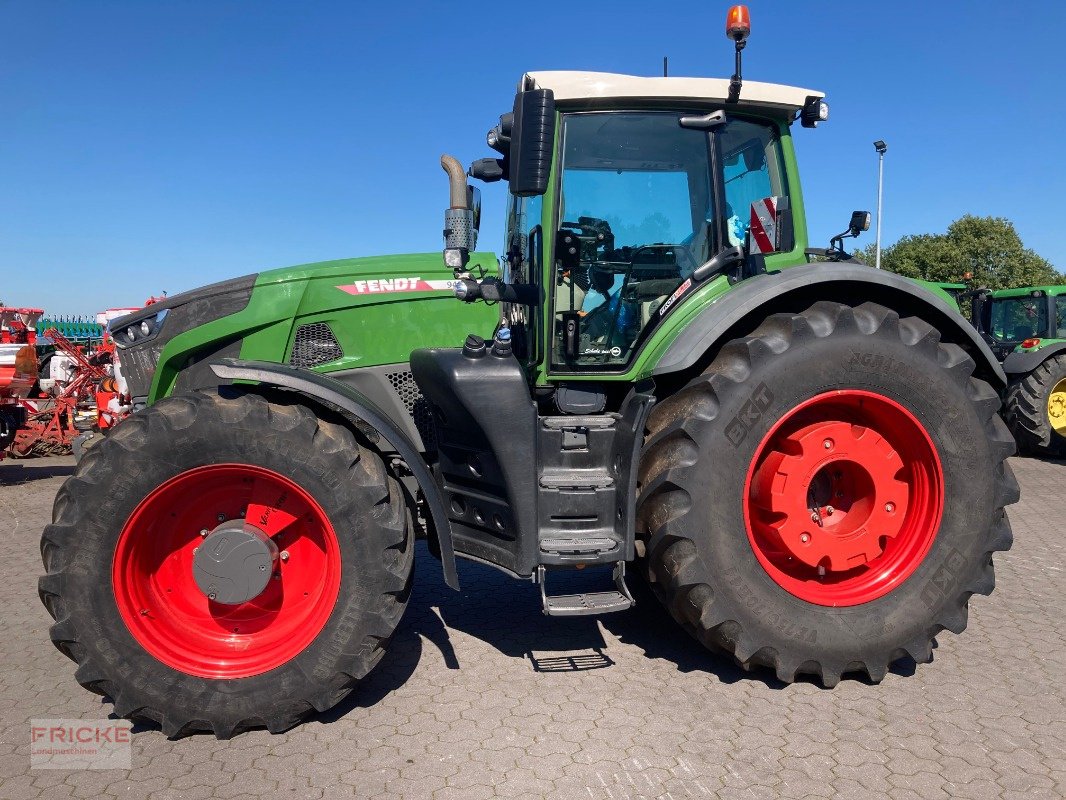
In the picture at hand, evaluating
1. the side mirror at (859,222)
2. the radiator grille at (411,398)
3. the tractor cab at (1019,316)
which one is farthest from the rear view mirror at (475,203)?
the tractor cab at (1019,316)

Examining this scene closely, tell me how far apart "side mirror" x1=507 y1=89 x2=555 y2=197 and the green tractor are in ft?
28.3

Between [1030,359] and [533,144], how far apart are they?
31.4 ft

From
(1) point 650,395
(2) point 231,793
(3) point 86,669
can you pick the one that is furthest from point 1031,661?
(3) point 86,669

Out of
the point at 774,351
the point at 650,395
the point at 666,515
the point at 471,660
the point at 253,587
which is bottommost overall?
the point at 471,660

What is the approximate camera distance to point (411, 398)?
378 cm

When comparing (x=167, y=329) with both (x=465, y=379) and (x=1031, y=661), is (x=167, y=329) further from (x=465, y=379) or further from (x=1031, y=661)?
(x=1031, y=661)

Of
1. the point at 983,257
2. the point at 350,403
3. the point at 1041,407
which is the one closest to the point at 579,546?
the point at 350,403

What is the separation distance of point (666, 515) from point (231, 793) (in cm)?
189

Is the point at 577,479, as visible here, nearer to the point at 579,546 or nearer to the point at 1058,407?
the point at 579,546

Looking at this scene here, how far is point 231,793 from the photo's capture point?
2.54m

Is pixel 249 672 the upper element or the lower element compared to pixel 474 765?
upper

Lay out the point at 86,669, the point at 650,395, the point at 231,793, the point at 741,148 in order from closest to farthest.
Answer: the point at 231,793, the point at 86,669, the point at 650,395, the point at 741,148

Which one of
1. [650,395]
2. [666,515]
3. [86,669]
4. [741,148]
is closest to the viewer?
[86,669]

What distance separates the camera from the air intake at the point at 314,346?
12.0 feet
